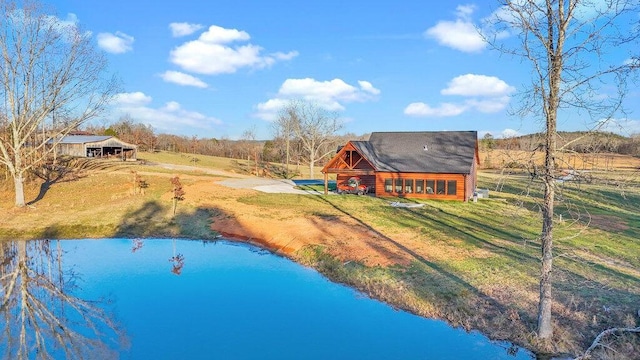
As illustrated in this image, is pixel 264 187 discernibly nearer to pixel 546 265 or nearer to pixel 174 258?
pixel 174 258

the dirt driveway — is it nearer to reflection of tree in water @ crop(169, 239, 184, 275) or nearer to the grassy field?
the grassy field

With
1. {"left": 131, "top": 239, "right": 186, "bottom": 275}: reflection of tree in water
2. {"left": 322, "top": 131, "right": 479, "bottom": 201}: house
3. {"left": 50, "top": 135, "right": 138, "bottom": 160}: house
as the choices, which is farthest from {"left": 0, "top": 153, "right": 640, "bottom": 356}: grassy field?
{"left": 50, "top": 135, "right": 138, "bottom": 160}: house

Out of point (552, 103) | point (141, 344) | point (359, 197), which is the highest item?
point (552, 103)

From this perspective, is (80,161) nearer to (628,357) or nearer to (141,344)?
(141,344)

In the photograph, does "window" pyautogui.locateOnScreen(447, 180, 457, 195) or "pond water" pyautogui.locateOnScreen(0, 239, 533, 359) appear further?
"window" pyautogui.locateOnScreen(447, 180, 457, 195)

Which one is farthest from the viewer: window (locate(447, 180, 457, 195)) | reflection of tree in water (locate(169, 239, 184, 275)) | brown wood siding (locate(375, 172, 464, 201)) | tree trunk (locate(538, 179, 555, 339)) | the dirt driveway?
the dirt driveway

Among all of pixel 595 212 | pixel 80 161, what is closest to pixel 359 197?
pixel 595 212

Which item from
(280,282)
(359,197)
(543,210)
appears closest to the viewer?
(543,210)
